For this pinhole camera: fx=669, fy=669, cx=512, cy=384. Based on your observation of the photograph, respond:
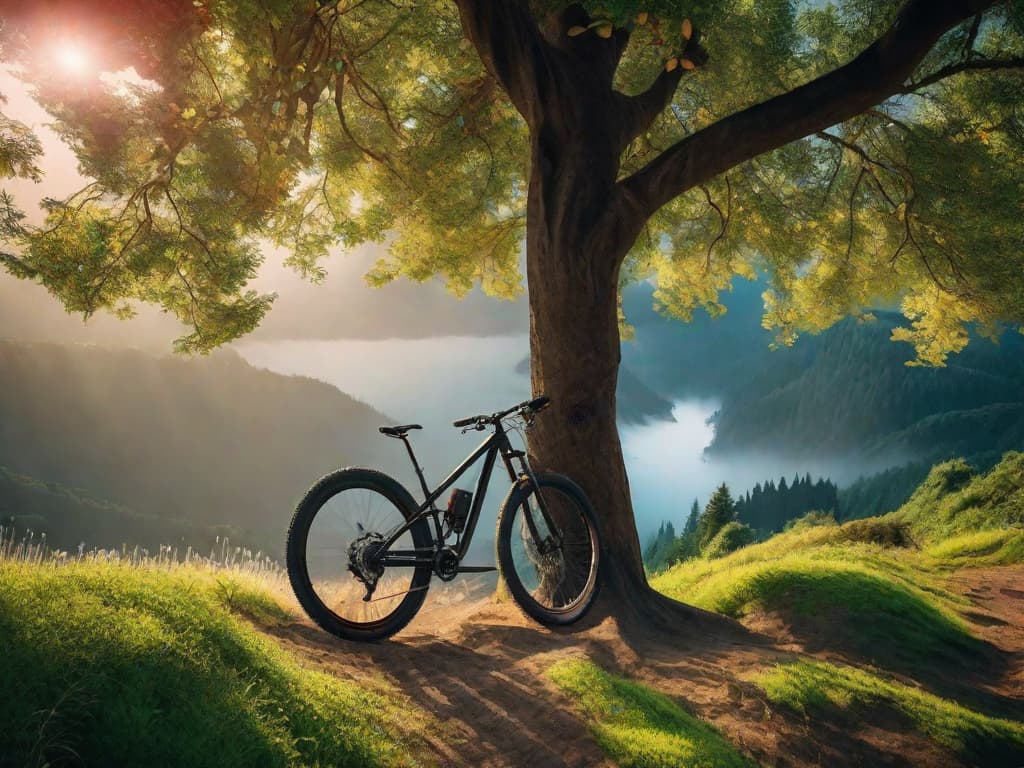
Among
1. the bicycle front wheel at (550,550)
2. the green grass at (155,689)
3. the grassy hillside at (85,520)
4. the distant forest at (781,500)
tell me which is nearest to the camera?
the green grass at (155,689)

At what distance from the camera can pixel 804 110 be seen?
6.96m

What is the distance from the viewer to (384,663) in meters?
4.61

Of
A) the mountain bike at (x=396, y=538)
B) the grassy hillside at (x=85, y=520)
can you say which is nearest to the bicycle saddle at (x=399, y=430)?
the mountain bike at (x=396, y=538)

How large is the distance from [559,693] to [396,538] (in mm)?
1606

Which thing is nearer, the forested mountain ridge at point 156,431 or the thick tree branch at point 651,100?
the thick tree branch at point 651,100

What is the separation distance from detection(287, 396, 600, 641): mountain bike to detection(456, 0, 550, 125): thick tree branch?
3.76 meters

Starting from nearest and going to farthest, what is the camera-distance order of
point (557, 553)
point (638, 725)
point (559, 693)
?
point (638, 725) → point (559, 693) → point (557, 553)

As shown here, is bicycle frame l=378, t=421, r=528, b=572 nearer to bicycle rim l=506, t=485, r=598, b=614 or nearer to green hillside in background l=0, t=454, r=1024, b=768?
bicycle rim l=506, t=485, r=598, b=614

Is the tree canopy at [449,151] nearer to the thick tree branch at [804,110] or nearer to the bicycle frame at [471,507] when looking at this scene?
the thick tree branch at [804,110]

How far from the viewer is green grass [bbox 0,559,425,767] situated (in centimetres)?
251

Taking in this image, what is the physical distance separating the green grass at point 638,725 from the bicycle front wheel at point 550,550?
835 millimetres

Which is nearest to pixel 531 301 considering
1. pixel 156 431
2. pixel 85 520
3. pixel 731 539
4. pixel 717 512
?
pixel 731 539

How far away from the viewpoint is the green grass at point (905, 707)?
4.94 m

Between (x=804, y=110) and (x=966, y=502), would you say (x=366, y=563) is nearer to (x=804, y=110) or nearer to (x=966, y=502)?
(x=804, y=110)
